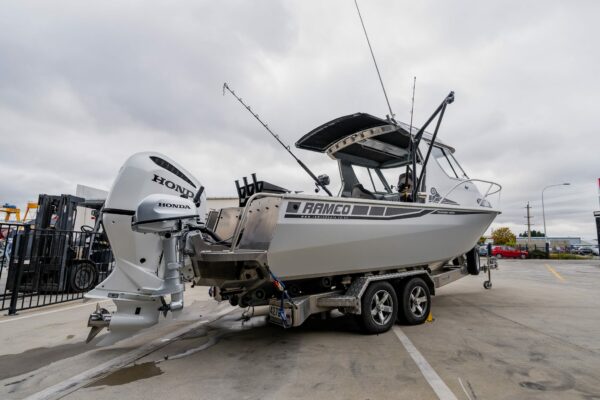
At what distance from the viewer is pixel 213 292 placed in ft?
16.8

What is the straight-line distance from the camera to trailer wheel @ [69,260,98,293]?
8430 mm

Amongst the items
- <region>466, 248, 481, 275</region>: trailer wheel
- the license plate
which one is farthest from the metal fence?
<region>466, 248, 481, 275</region>: trailer wheel

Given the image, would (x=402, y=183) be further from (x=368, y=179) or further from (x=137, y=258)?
(x=137, y=258)

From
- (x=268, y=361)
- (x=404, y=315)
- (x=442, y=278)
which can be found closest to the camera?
(x=268, y=361)

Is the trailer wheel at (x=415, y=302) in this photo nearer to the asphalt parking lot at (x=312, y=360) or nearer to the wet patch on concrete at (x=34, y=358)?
the asphalt parking lot at (x=312, y=360)

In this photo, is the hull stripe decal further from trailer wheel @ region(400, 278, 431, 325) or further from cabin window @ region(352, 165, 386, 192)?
cabin window @ region(352, 165, 386, 192)

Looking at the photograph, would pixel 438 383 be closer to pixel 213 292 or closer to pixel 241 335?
pixel 241 335

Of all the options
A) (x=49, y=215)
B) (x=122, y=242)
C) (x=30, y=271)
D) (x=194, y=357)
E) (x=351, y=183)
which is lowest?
(x=194, y=357)

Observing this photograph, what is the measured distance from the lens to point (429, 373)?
3277 mm

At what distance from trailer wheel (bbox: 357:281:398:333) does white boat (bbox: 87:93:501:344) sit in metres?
0.24

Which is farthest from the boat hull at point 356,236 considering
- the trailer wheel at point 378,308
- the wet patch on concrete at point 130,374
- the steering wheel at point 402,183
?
the wet patch on concrete at point 130,374

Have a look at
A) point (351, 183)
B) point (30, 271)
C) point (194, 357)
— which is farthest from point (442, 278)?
point (30, 271)

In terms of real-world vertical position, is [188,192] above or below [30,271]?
above

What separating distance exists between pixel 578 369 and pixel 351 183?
4.36 m
